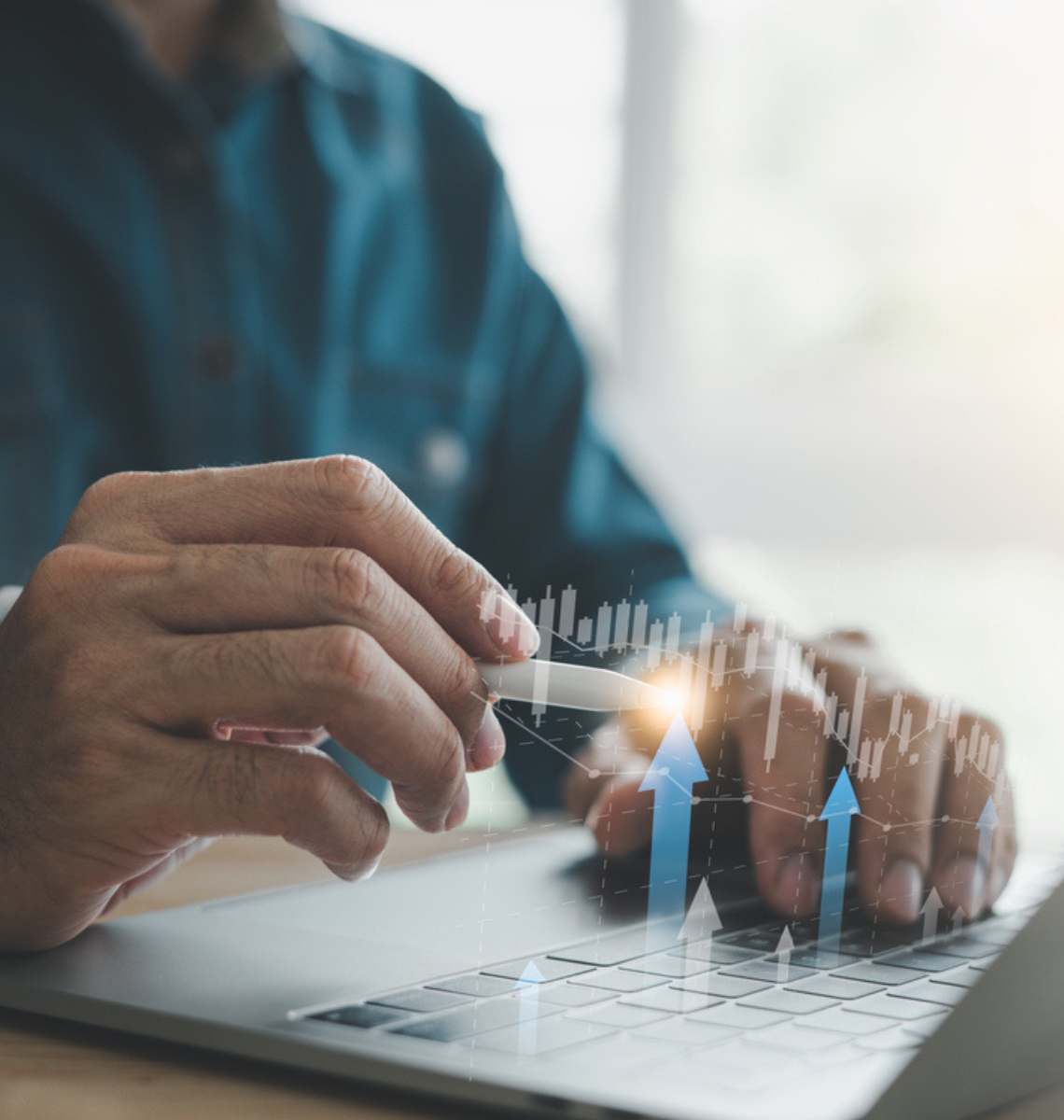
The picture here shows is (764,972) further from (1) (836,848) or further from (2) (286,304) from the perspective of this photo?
(2) (286,304)

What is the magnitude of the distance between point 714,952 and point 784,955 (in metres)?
0.02

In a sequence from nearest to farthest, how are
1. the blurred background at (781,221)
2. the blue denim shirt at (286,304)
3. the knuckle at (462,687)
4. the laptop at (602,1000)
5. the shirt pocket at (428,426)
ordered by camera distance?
the laptop at (602,1000) → the knuckle at (462,687) → the blue denim shirt at (286,304) → the shirt pocket at (428,426) → the blurred background at (781,221)

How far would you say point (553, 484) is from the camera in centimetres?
108

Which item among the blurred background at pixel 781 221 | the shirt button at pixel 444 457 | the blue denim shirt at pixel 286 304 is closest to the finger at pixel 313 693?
the blue denim shirt at pixel 286 304

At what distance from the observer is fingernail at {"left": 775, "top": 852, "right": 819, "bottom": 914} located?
1.30ft

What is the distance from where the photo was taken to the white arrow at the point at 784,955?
0.34 metres

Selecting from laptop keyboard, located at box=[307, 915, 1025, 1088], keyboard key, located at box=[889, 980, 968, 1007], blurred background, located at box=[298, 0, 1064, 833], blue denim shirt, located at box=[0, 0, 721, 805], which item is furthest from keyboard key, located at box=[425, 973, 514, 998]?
blurred background, located at box=[298, 0, 1064, 833]

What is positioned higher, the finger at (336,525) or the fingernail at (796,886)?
the finger at (336,525)

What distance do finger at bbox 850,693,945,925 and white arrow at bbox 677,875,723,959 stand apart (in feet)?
0.17

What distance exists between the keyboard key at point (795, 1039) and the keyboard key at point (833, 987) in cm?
3

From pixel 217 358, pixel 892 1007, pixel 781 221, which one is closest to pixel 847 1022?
pixel 892 1007

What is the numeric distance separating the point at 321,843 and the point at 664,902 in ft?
0.36

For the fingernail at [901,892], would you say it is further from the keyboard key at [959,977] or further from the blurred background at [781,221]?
the blurred background at [781,221]

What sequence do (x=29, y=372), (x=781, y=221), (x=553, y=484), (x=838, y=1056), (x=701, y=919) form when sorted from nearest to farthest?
(x=838, y=1056), (x=701, y=919), (x=29, y=372), (x=553, y=484), (x=781, y=221)
